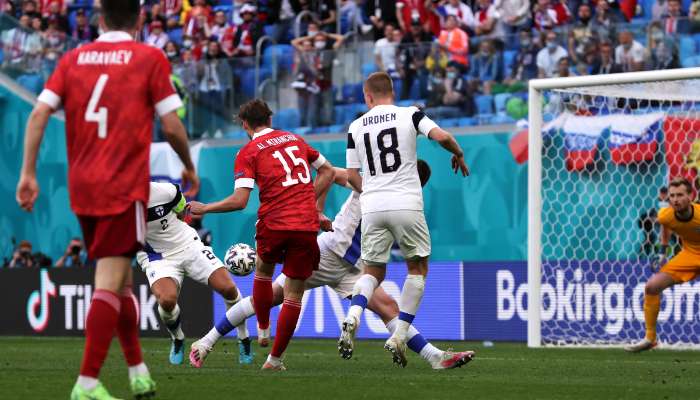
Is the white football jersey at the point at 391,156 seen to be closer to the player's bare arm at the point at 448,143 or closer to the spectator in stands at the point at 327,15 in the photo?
the player's bare arm at the point at 448,143

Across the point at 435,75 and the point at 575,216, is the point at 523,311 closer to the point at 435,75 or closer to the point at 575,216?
the point at 575,216

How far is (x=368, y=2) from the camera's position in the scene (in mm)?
20734

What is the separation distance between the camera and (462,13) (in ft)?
64.2

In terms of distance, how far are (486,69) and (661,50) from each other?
8.66 feet

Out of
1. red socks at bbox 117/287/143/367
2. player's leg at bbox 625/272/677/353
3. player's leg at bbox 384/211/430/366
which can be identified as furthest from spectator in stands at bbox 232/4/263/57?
red socks at bbox 117/287/143/367

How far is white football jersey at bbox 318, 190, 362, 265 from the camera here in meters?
11.0

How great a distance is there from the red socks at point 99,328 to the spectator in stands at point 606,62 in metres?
11.3

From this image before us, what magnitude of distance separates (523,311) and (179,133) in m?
10.00

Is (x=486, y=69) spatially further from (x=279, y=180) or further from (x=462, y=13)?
(x=279, y=180)

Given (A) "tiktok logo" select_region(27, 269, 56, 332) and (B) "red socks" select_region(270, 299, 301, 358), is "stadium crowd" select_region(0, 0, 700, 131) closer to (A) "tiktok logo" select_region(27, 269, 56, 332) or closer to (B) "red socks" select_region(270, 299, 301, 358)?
(A) "tiktok logo" select_region(27, 269, 56, 332)

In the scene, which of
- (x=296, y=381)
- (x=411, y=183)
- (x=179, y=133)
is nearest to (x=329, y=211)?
(x=411, y=183)

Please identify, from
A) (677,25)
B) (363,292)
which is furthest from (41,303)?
(363,292)

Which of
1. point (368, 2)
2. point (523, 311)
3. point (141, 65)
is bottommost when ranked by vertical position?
point (523, 311)

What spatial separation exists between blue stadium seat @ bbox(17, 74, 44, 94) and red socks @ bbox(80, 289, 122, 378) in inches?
638
